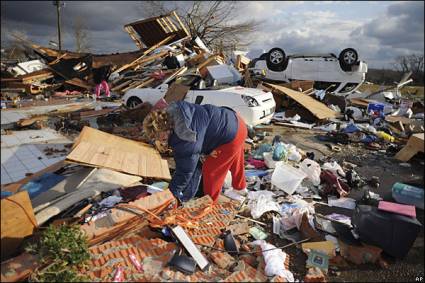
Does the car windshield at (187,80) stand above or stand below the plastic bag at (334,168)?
above

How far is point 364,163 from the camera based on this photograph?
5832mm

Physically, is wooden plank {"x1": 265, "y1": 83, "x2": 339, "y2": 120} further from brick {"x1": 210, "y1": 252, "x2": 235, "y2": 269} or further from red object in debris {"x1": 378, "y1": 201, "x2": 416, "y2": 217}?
brick {"x1": 210, "y1": 252, "x2": 235, "y2": 269}

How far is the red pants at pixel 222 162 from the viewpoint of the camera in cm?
362

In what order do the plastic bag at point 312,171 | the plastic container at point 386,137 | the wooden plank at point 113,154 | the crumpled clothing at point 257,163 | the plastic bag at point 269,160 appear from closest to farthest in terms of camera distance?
the wooden plank at point 113,154, the plastic bag at point 312,171, the plastic bag at point 269,160, the crumpled clothing at point 257,163, the plastic container at point 386,137

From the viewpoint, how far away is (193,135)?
3.05 meters

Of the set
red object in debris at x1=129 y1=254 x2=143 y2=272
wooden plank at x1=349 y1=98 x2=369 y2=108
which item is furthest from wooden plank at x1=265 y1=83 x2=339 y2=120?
red object in debris at x1=129 y1=254 x2=143 y2=272

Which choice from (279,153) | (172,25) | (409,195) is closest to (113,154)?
(279,153)

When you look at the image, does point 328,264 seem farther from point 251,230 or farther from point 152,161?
point 152,161

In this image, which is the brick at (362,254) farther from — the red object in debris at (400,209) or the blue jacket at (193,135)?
the blue jacket at (193,135)

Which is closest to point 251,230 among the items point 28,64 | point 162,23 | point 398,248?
point 398,248

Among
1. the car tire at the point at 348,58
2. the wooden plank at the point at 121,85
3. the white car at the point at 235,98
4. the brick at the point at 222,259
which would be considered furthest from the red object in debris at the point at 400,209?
the wooden plank at the point at 121,85

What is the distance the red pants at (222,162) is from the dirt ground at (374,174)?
3.23 ft

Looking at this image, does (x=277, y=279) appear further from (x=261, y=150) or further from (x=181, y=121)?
(x=261, y=150)

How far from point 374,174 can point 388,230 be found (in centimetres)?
268
